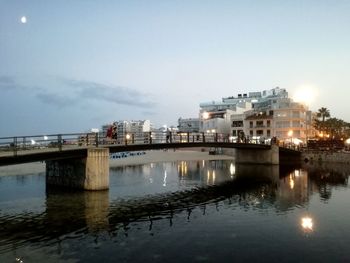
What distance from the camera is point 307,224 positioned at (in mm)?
28391

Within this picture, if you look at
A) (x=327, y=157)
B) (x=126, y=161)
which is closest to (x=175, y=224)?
(x=327, y=157)

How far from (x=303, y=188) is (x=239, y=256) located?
3108cm

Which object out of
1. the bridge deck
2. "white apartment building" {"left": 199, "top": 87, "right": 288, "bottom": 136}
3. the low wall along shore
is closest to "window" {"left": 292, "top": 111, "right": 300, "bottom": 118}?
"white apartment building" {"left": 199, "top": 87, "right": 288, "bottom": 136}

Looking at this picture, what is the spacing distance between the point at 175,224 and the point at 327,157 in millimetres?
73043

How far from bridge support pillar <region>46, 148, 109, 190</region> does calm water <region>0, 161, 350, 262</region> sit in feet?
5.64

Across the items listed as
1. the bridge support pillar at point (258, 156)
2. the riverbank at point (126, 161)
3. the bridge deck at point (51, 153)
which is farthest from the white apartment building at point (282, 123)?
the bridge deck at point (51, 153)

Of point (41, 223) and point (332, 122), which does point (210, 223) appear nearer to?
point (41, 223)

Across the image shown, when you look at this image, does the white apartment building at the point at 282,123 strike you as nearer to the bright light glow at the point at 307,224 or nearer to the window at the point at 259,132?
the window at the point at 259,132

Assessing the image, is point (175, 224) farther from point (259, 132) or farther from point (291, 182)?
point (259, 132)

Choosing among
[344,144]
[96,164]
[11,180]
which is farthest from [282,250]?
[344,144]

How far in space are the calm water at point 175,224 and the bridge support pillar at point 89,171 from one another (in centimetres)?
172

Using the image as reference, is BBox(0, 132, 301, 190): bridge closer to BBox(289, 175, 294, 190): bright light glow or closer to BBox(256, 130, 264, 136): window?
BBox(289, 175, 294, 190): bright light glow

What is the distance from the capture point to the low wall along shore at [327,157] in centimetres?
8776

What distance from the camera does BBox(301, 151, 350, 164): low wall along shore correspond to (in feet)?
288
